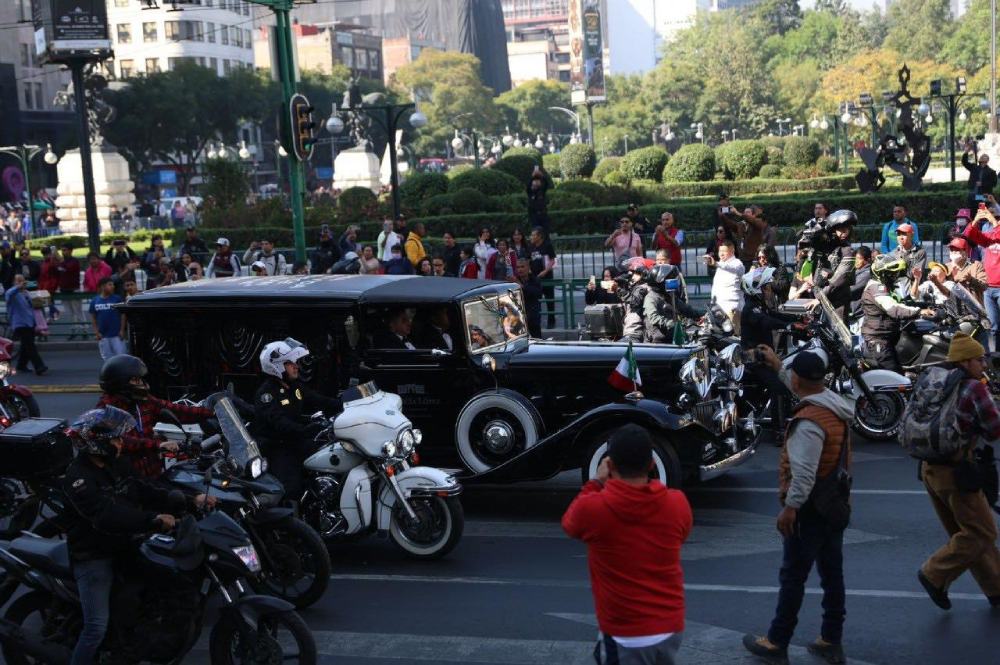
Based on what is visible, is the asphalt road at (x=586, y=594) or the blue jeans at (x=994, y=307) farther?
the blue jeans at (x=994, y=307)

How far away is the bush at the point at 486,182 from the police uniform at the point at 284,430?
2833 centimetres

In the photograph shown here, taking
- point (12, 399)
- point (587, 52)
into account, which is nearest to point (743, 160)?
point (12, 399)

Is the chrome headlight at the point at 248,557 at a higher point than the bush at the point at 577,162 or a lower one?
lower

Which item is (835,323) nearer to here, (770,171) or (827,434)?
(827,434)

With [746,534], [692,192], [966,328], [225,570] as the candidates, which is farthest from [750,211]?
[692,192]

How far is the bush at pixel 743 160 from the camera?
4772 cm

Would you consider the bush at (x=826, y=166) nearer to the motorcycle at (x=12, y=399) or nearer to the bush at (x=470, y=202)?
the bush at (x=470, y=202)

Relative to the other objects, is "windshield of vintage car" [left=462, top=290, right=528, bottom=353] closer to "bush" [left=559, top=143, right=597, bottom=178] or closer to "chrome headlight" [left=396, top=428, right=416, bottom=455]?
"chrome headlight" [left=396, top=428, right=416, bottom=455]

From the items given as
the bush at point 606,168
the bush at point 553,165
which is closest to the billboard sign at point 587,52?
the bush at point 553,165

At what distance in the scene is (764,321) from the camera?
12.8 m

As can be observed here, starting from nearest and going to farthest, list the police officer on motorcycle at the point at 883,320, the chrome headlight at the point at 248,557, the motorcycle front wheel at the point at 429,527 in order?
the chrome headlight at the point at 248,557, the motorcycle front wheel at the point at 429,527, the police officer on motorcycle at the point at 883,320

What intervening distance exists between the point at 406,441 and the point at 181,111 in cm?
7233

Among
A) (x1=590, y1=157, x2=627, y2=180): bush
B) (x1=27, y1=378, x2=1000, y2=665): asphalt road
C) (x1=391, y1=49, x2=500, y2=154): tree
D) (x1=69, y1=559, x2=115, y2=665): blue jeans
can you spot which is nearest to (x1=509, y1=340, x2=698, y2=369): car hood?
(x1=27, y1=378, x2=1000, y2=665): asphalt road

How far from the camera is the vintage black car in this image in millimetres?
10328
